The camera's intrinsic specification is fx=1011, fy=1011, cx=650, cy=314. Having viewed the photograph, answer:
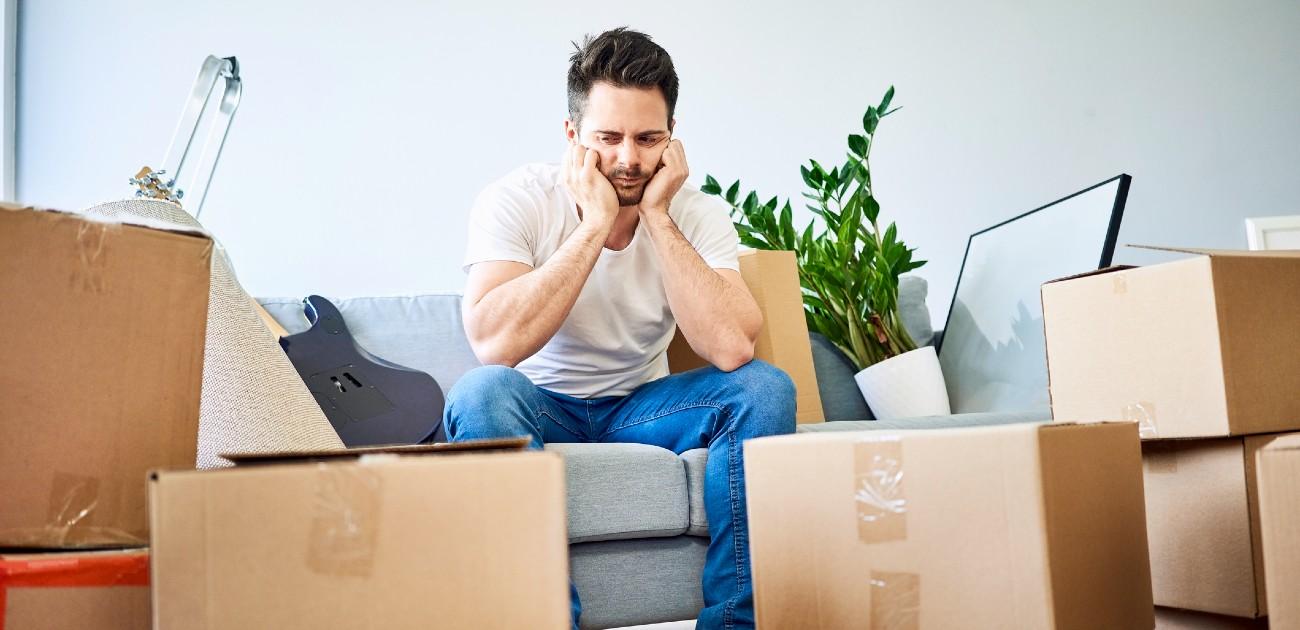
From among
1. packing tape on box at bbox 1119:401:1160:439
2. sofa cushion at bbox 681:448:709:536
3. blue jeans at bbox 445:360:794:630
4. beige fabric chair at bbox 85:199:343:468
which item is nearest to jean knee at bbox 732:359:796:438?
blue jeans at bbox 445:360:794:630

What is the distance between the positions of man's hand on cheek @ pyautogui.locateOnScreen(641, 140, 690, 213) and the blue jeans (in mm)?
307

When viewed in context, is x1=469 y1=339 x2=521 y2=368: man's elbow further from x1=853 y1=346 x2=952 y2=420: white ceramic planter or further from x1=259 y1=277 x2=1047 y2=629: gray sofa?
x1=853 y1=346 x2=952 y2=420: white ceramic planter

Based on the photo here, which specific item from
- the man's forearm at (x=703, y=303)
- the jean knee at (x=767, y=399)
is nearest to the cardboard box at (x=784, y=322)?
the man's forearm at (x=703, y=303)

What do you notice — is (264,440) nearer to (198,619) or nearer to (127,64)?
(198,619)

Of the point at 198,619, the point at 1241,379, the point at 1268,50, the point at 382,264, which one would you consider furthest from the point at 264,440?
the point at 1268,50

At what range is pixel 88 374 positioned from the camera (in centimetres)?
88

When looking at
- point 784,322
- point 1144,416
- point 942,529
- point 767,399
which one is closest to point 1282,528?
point 942,529

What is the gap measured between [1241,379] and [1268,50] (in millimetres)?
2624

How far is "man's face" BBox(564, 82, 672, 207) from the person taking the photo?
174cm

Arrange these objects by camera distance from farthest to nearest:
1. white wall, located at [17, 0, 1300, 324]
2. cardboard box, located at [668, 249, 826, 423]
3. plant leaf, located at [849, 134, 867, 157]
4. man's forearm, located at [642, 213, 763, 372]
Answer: white wall, located at [17, 0, 1300, 324] → plant leaf, located at [849, 134, 867, 157] → cardboard box, located at [668, 249, 826, 423] → man's forearm, located at [642, 213, 763, 372]

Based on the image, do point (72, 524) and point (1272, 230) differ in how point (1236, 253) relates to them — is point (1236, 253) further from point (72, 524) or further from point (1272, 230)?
point (1272, 230)

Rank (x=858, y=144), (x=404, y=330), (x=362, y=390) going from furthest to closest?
(x=858, y=144) → (x=404, y=330) → (x=362, y=390)

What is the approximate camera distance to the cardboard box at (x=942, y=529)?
0.92 m

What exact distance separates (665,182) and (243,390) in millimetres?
826
